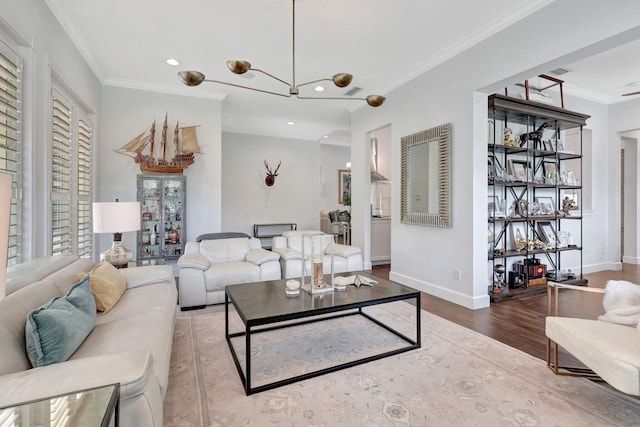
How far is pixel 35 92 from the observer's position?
2488 mm

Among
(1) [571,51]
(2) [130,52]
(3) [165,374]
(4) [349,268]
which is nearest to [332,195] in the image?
(4) [349,268]

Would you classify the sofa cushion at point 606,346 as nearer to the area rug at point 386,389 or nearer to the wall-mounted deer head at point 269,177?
the area rug at point 386,389

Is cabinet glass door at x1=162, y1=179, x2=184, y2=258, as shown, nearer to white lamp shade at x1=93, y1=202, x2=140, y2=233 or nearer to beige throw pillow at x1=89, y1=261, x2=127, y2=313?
white lamp shade at x1=93, y1=202, x2=140, y2=233

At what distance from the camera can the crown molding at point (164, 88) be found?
4430mm

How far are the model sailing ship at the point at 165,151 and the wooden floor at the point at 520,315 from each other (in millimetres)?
3860

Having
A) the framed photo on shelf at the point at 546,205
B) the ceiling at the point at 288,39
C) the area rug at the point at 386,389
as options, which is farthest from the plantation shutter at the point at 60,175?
the framed photo on shelf at the point at 546,205

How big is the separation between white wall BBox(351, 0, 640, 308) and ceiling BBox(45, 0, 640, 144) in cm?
20

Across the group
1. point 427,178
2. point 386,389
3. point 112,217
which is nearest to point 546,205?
point 427,178

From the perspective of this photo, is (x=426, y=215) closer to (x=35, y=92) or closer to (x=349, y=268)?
(x=349, y=268)

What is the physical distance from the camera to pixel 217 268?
355cm

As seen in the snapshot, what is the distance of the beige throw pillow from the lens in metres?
2.08

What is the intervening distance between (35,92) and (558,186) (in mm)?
5893

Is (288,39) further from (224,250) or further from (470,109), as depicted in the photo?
(224,250)

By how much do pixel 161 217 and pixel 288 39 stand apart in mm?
Result: 3117
